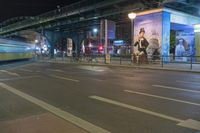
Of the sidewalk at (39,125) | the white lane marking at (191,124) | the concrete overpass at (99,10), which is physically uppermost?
the concrete overpass at (99,10)

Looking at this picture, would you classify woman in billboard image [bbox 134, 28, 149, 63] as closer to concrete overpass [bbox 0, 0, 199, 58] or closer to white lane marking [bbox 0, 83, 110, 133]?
concrete overpass [bbox 0, 0, 199, 58]

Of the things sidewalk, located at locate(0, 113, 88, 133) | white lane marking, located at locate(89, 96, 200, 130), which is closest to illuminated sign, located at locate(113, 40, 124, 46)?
white lane marking, located at locate(89, 96, 200, 130)

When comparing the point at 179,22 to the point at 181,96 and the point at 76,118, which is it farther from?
the point at 76,118

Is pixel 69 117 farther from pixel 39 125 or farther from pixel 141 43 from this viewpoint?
pixel 141 43

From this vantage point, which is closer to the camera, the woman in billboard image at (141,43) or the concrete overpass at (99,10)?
the concrete overpass at (99,10)

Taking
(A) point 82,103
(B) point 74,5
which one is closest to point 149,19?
(B) point 74,5

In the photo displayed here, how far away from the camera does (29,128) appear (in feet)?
19.4

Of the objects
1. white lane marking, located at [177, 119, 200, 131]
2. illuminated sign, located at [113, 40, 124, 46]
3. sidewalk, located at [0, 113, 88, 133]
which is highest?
illuminated sign, located at [113, 40, 124, 46]

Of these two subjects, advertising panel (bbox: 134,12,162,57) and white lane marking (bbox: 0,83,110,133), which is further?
advertising panel (bbox: 134,12,162,57)

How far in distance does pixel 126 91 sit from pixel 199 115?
421 centimetres

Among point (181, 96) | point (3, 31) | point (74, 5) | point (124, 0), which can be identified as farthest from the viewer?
point (3, 31)

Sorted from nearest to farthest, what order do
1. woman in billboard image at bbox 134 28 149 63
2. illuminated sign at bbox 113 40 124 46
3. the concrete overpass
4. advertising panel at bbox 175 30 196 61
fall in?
the concrete overpass, woman in billboard image at bbox 134 28 149 63, advertising panel at bbox 175 30 196 61, illuminated sign at bbox 113 40 124 46

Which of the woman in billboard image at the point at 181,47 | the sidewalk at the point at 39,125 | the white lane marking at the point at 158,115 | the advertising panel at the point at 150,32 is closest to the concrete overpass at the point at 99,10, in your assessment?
the advertising panel at the point at 150,32

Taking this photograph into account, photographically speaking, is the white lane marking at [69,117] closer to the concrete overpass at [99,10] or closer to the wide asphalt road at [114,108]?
the wide asphalt road at [114,108]
